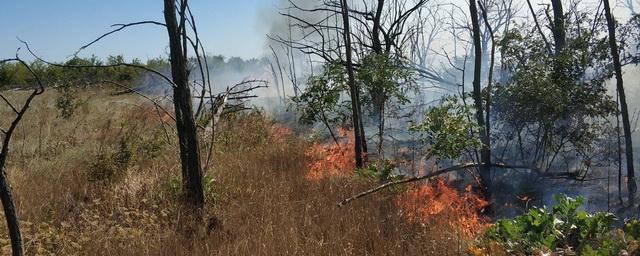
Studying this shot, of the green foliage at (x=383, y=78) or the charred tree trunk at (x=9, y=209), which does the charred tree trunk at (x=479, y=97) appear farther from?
the charred tree trunk at (x=9, y=209)

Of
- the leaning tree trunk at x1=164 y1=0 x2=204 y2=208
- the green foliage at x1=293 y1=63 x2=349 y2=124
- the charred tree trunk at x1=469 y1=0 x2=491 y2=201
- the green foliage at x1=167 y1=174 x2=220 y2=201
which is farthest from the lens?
the green foliage at x1=293 y1=63 x2=349 y2=124

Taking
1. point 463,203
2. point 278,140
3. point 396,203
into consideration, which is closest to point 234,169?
point 396,203

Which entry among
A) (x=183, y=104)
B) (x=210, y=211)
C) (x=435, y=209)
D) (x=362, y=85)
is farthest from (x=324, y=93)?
(x=183, y=104)

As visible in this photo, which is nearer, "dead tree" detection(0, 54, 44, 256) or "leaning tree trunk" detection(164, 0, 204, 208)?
"dead tree" detection(0, 54, 44, 256)

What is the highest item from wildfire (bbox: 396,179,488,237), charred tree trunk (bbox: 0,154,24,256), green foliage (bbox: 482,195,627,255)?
charred tree trunk (bbox: 0,154,24,256)

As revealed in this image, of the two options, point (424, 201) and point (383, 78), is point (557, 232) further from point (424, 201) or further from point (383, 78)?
point (383, 78)

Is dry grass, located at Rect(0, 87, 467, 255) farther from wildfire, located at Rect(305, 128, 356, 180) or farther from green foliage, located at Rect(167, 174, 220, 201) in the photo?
wildfire, located at Rect(305, 128, 356, 180)

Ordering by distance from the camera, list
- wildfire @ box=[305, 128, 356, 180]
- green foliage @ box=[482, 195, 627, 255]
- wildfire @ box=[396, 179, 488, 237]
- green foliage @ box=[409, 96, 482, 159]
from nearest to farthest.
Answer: green foliage @ box=[482, 195, 627, 255], wildfire @ box=[396, 179, 488, 237], green foliage @ box=[409, 96, 482, 159], wildfire @ box=[305, 128, 356, 180]

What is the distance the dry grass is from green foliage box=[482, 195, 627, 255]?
15.8 inches

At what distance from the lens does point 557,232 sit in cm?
280

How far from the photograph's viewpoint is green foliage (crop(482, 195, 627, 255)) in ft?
8.93

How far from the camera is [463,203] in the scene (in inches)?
219

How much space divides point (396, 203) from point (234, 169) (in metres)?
2.01

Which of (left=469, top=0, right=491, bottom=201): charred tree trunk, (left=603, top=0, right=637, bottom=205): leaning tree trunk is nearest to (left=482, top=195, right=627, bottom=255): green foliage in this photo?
(left=469, top=0, right=491, bottom=201): charred tree trunk
